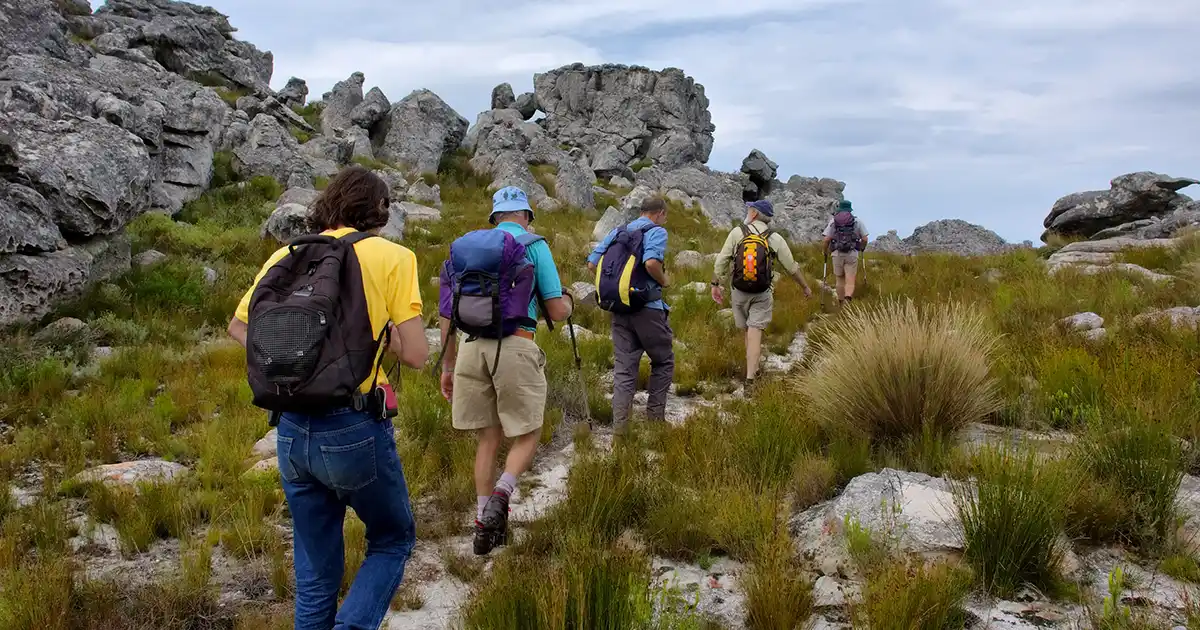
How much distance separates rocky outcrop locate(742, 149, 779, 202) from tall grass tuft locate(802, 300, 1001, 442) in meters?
42.5

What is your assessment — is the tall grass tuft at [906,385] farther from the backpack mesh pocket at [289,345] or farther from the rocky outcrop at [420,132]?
the rocky outcrop at [420,132]

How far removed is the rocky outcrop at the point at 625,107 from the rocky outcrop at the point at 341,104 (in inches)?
744

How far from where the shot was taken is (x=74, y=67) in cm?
1124

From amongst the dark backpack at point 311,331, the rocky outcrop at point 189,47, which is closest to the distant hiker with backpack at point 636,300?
the dark backpack at point 311,331

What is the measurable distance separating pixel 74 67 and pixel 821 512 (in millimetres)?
12834

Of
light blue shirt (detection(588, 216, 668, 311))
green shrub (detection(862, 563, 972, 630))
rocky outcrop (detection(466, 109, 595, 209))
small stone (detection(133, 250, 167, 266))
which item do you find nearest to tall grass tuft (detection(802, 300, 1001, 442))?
light blue shirt (detection(588, 216, 668, 311))

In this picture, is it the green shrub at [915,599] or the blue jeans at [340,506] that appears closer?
the blue jeans at [340,506]

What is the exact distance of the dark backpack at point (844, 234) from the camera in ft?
38.8

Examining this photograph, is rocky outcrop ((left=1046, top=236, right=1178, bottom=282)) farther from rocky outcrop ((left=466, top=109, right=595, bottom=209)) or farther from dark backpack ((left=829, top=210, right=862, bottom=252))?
rocky outcrop ((left=466, top=109, right=595, bottom=209))

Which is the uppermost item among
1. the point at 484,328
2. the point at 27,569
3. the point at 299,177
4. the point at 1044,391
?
the point at 299,177

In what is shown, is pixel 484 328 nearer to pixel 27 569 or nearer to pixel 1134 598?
pixel 27 569

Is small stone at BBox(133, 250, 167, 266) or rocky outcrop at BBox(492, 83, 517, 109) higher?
rocky outcrop at BBox(492, 83, 517, 109)

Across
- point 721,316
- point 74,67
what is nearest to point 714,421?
point 721,316

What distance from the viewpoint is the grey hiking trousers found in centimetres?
623
